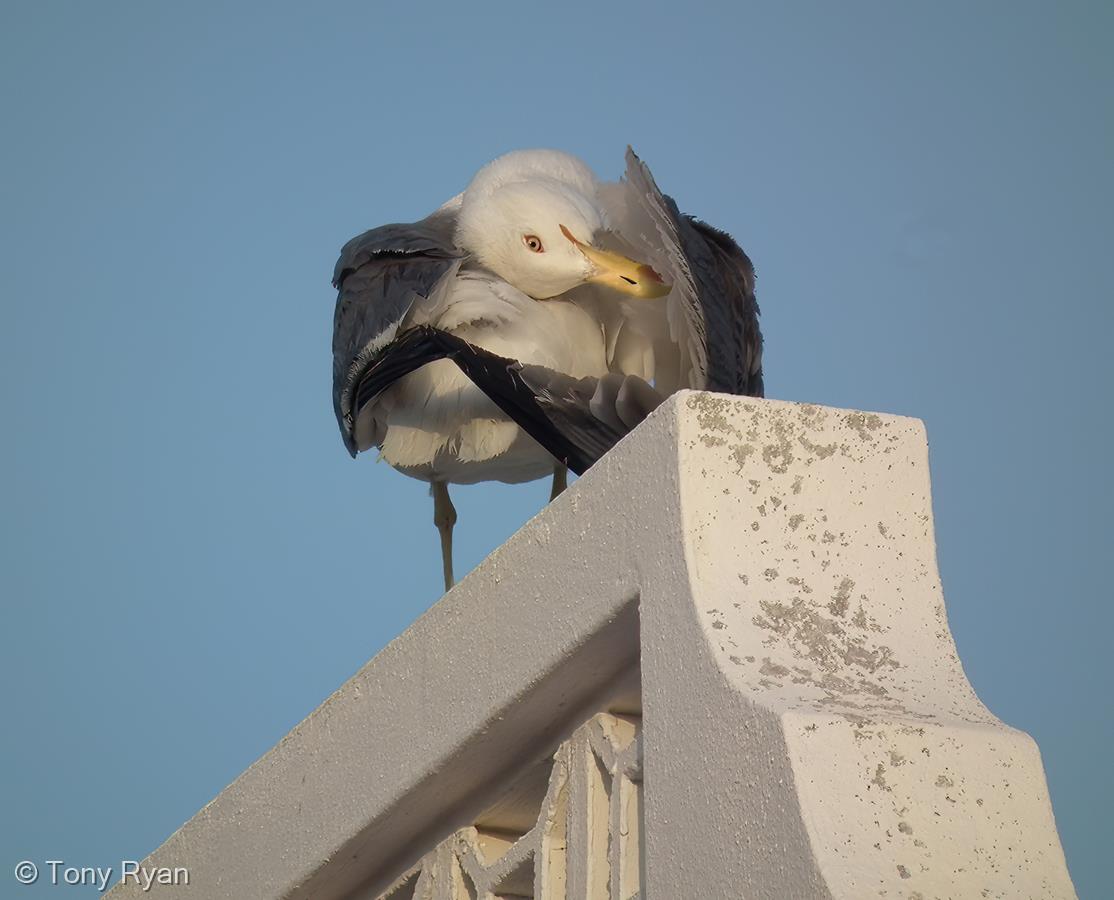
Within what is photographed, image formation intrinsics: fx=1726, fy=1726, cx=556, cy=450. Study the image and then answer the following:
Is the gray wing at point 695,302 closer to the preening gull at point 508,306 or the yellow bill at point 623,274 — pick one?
the preening gull at point 508,306

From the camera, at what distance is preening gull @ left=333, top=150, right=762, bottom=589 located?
4.51m

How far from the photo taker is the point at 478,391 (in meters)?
4.82

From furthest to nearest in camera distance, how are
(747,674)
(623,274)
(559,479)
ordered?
(559,479) < (623,274) < (747,674)

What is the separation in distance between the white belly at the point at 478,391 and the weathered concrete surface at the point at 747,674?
2.18m

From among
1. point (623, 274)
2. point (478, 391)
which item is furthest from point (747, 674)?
point (478, 391)

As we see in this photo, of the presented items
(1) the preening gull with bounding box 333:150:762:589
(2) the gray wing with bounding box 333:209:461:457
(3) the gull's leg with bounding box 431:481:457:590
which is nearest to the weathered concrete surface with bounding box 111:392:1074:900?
(1) the preening gull with bounding box 333:150:762:589

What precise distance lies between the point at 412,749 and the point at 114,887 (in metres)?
1.19

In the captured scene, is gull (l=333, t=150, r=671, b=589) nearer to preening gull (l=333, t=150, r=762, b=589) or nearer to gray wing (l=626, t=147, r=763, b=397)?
preening gull (l=333, t=150, r=762, b=589)

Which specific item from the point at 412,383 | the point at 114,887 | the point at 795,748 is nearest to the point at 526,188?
the point at 412,383

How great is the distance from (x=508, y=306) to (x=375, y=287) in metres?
0.41

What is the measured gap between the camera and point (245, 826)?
2.80 metres

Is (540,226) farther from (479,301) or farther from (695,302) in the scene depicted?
(695,302)

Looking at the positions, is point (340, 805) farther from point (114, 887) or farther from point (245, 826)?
point (114, 887)

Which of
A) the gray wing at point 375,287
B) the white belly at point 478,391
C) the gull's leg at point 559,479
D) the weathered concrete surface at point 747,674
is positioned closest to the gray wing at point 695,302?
the white belly at point 478,391
